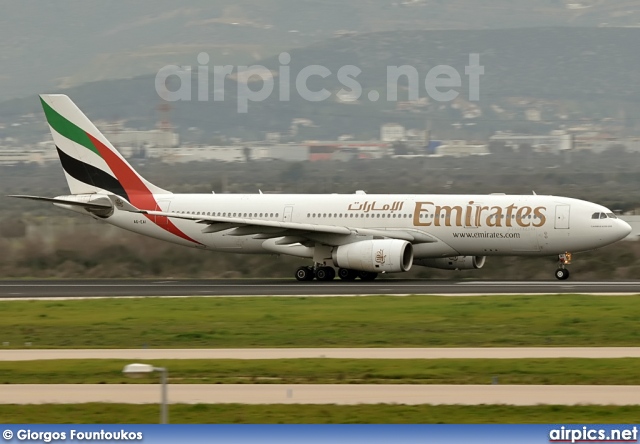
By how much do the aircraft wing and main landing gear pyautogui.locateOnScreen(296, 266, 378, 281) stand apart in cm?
123

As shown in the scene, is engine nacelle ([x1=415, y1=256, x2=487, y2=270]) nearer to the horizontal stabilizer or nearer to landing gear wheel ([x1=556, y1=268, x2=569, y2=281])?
landing gear wheel ([x1=556, y1=268, x2=569, y2=281])

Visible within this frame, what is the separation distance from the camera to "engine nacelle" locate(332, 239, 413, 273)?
4056cm

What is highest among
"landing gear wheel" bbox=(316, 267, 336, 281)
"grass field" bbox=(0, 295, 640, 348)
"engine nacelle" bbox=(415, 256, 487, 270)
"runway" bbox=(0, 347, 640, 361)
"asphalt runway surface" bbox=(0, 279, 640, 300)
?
"engine nacelle" bbox=(415, 256, 487, 270)

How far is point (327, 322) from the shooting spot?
92.1ft

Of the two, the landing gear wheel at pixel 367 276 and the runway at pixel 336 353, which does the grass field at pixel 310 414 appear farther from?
the landing gear wheel at pixel 367 276

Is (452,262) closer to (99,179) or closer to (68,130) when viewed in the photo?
(99,179)

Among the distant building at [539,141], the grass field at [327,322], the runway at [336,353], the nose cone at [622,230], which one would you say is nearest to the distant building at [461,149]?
the distant building at [539,141]

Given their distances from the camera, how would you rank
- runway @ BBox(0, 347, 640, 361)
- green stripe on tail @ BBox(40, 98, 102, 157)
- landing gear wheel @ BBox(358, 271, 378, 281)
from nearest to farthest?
runway @ BBox(0, 347, 640, 361) → landing gear wheel @ BBox(358, 271, 378, 281) → green stripe on tail @ BBox(40, 98, 102, 157)

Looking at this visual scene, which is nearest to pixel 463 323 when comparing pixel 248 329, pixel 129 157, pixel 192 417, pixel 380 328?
pixel 380 328

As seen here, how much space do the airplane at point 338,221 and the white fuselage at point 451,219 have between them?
0.11 ft

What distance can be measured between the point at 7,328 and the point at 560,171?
78.6m

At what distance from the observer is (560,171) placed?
101 m

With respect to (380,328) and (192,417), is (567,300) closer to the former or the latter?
(380,328)

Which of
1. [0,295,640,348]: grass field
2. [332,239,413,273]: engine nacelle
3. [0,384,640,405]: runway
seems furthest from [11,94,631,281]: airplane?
[0,384,640,405]: runway
